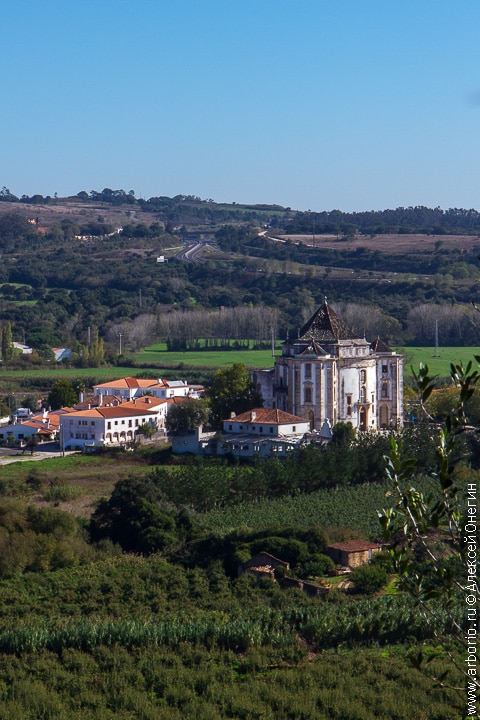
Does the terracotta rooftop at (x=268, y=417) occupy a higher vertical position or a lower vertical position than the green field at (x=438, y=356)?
lower

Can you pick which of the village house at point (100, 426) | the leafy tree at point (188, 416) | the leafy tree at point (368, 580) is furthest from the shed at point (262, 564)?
the village house at point (100, 426)

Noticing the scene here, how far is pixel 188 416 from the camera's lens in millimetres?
47594

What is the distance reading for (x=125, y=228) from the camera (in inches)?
→ 6181

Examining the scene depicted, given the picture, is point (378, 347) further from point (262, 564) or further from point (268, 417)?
point (262, 564)

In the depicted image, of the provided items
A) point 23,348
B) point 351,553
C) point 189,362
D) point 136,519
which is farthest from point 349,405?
point 23,348

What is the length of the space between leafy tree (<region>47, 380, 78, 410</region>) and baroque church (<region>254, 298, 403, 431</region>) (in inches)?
424

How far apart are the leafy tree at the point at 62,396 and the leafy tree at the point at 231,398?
378 inches

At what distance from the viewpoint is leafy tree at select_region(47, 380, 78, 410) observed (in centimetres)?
5559

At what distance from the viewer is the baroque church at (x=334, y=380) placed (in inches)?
1818

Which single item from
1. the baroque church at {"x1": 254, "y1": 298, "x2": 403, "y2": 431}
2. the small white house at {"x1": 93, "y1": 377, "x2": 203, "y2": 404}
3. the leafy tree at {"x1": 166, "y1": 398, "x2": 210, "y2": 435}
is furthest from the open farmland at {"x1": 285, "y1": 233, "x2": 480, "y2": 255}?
the leafy tree at {"x1": 166, "y1": 398, "x2": 210, "y2": 435}

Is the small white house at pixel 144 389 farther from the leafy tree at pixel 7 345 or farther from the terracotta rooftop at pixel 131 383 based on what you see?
the leafy tree at pixel 7 345

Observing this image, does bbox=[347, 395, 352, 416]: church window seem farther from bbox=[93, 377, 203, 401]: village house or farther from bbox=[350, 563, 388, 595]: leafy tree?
bbox=[350, 563, 388, 595]: leafy tree

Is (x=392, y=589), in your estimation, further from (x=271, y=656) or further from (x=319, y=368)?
(x=319, y=368)

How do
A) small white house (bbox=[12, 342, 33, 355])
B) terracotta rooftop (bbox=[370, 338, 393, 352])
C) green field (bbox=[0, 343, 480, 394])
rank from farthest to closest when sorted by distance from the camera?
small white house (bbox=[12, 342, 33, 355]) < green field (bbox=[0, 343, 480, 394]) < terracotta rooftop (bbox=[370, 338, 393, 352])
